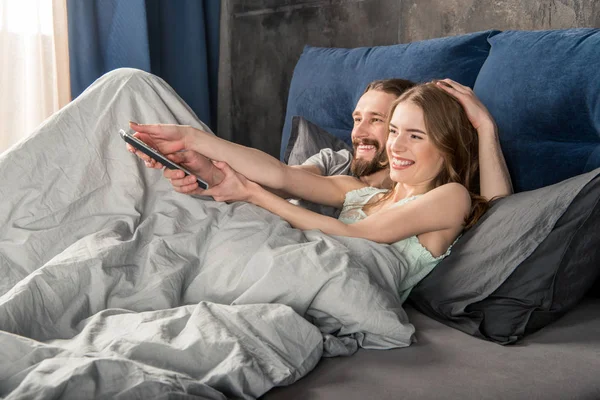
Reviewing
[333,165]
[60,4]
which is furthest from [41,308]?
[60,4]

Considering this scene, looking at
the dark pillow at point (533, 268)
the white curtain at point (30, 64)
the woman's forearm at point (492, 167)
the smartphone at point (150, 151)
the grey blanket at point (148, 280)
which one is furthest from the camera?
the white curtain at point (30, 64)

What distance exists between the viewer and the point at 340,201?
1757 mm

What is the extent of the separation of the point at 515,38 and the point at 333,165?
573mm

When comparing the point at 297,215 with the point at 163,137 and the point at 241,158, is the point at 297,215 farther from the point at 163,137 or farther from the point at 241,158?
the point at 163,137

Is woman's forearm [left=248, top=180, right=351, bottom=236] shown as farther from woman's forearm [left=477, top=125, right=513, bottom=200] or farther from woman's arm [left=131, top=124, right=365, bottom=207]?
woman's forearm [left=477, top=125, right=513, bottom=200]

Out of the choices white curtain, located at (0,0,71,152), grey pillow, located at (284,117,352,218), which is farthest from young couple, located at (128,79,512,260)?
white curtain, located at (0,0,71,152)

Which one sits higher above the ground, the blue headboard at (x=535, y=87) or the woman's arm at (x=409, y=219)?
the blue headboard at (x=535, y=87)

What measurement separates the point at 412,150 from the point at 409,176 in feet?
0.20

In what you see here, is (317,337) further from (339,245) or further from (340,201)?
(340,201)

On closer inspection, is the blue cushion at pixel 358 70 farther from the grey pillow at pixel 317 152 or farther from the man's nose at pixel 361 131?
the man's nose at pixel 361 131

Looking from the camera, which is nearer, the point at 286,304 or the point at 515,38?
the point at 286,304

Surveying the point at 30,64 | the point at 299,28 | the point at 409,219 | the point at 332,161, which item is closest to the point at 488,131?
the point at 409,219

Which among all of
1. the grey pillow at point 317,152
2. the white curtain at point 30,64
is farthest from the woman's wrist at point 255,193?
the white curtain at point 30,64

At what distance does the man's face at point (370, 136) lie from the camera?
5.92 feet
